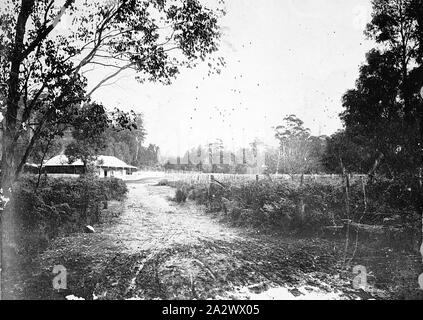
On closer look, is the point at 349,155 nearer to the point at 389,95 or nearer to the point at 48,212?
the point at 389,95

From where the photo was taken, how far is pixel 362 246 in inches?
269

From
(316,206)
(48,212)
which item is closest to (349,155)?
(316,206)

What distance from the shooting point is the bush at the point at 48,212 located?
267 inches

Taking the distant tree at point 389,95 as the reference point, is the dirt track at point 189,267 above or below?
below

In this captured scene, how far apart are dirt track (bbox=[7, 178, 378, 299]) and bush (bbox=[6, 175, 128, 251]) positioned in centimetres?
54

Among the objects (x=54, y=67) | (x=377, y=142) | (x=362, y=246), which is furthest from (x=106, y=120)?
(x=377, y=142)

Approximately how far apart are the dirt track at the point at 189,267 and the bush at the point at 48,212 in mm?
536

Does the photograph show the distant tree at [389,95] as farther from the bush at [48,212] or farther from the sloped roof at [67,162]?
the sloped roof at [67,162]

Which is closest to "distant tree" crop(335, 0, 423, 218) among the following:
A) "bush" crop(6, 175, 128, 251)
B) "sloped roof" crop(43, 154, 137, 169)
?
"bush" crop(6, 175, 128, 251)

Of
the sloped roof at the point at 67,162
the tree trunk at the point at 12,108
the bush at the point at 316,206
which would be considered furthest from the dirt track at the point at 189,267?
the sloped roof at the point at 67,162

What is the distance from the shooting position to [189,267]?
568 cm

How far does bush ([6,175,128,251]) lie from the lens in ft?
22.2

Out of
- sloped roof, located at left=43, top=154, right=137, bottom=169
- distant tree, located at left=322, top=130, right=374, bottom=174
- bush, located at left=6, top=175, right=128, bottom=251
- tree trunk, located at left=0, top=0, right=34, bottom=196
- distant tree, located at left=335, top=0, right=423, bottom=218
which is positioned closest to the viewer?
tree trunk, located at left=0, top=0, right=34, bottom=196

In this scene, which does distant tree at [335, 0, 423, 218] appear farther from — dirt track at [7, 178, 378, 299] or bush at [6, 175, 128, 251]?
bush at [6, 175, 128, 251]
